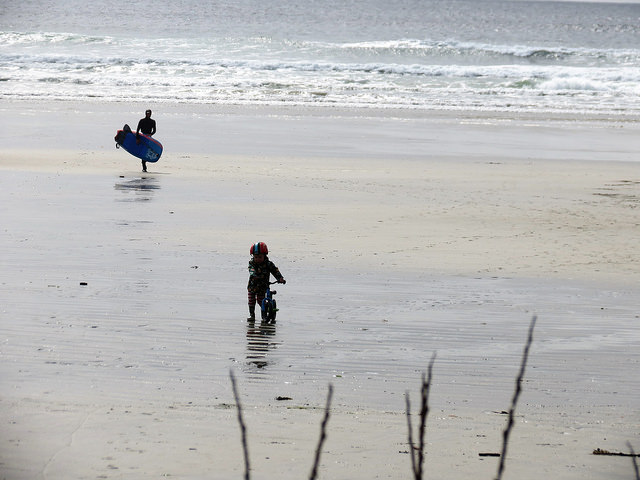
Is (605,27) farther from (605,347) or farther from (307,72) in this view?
(605,347)

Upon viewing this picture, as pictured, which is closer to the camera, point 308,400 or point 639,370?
point 308,400

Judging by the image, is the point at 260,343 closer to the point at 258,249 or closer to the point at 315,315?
the point at 258,249

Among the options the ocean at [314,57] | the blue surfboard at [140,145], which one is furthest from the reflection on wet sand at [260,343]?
the blue surfboard at [140,145]

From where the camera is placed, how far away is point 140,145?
19422 mm

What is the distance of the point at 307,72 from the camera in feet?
166

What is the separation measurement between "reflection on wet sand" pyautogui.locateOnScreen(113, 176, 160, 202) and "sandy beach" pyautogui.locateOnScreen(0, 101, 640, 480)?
116mm

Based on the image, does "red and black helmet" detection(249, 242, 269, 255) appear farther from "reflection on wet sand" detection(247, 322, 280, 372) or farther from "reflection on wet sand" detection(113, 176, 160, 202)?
"reflection on wet sand" detection(113, 176, 160, 202)

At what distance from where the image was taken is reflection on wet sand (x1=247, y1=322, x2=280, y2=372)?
24.0 feet

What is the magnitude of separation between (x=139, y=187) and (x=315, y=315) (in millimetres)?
8415

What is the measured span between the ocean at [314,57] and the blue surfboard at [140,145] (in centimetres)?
548

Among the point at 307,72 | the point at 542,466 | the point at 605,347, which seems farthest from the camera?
the point at 307,72

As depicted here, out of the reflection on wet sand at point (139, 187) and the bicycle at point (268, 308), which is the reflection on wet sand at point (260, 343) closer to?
the bicycle at point (268, 308)

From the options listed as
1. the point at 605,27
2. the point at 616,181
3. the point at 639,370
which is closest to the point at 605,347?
the point at 639,370

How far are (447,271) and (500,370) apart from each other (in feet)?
12.0
